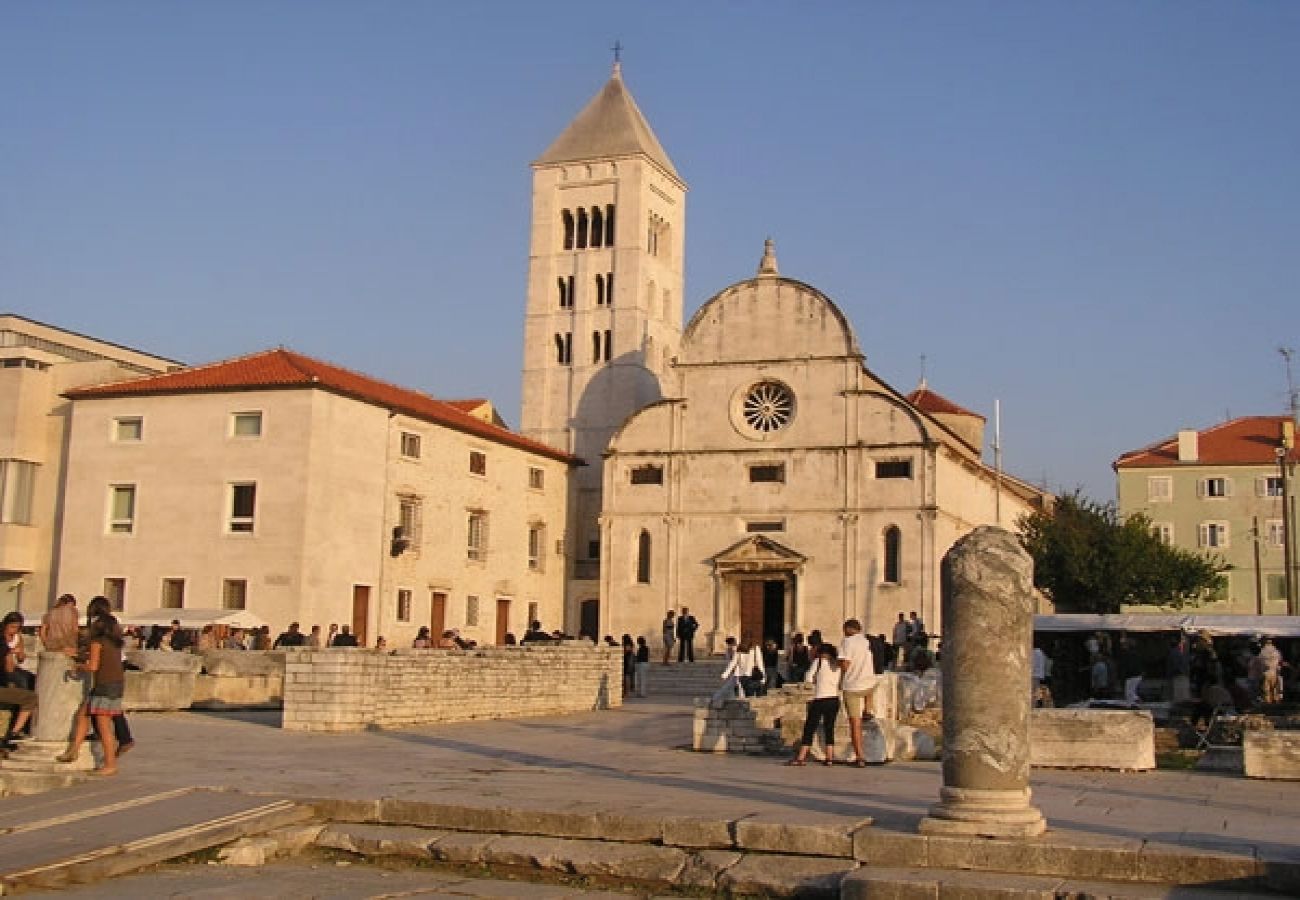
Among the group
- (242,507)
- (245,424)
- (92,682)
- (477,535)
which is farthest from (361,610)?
(92,682)

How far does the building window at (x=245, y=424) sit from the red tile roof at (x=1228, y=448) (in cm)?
4392

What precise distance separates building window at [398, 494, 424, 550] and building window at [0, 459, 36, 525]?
11419 millimetres

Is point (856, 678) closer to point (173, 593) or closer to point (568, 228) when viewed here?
point (173, 593)

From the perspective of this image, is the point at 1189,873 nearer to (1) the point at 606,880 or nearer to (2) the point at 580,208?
(1) the point at 606,880

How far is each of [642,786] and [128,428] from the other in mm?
31360

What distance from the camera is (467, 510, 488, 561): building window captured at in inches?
1841

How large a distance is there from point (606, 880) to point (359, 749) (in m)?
8.17

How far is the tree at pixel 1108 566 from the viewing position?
53.3 metres

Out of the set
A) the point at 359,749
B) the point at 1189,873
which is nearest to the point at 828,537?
the point at 359,749

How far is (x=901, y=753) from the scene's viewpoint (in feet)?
60.0

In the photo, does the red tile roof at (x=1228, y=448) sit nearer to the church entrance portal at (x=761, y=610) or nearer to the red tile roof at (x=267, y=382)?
the church entrance portal at (x=761, y=610)

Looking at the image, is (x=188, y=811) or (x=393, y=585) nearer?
(x=188, y=811)

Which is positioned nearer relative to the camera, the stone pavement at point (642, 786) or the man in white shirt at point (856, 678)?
the stone pavement at point (642, 786)

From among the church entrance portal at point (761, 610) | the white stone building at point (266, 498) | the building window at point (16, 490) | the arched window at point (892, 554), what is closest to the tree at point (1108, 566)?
the arched window at point (892, 554)
